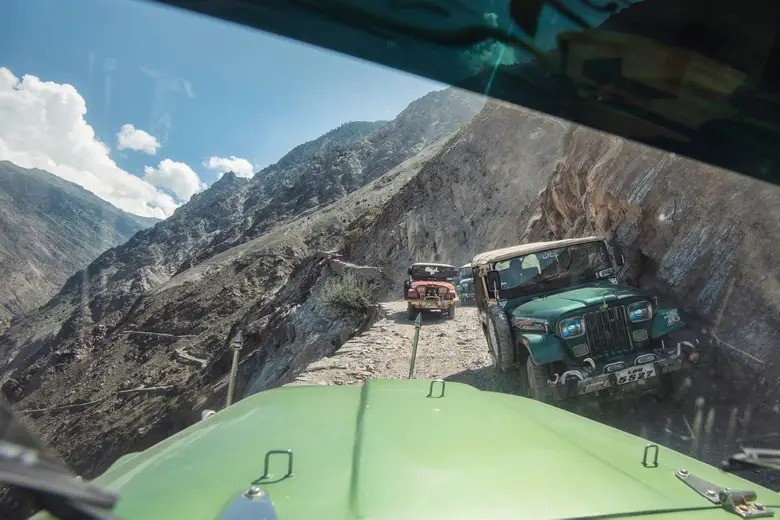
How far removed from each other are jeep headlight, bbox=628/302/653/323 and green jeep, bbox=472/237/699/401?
10 millimetres

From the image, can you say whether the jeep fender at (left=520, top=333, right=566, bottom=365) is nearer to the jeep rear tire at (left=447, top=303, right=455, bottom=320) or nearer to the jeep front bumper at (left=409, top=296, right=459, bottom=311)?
the jeep front bumper at (left=409, top=296, right=459, bottom=311)

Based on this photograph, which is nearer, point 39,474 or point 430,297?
point 39,474

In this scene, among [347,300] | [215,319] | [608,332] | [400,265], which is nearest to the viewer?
[608,332]

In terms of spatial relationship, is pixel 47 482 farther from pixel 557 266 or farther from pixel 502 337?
pixel 557 266

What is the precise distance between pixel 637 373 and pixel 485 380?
315 centimetres

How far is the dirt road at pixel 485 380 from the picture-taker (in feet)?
17.4

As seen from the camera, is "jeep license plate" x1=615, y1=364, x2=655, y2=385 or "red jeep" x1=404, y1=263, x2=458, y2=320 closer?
"jeep license plate" x1=615, y1=364, x2=655, y2=385

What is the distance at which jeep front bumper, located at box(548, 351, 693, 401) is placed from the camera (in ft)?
17.5

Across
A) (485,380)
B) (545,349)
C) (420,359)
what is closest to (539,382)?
(545,349)

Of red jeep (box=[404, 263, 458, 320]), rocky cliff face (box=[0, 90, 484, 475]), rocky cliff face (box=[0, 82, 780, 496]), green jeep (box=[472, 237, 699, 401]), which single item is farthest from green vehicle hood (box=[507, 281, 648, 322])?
red jeep (box=[404, 263, 458, 320])

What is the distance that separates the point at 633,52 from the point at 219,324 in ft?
147

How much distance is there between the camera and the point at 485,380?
830 cm

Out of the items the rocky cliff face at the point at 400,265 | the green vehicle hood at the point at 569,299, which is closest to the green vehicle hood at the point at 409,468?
the green vehicle hood at the point at 569,299

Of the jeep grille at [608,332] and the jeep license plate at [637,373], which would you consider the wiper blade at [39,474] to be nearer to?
the jeep license plate at [637,373]
